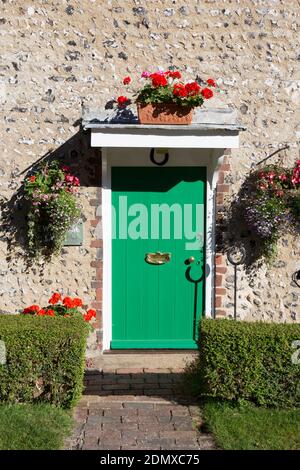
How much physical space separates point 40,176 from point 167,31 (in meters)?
2.15

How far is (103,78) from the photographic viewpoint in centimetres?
671

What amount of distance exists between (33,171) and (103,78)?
1.29 m

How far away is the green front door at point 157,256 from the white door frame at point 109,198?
6 cm

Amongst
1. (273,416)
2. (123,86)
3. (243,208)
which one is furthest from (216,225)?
(273,416)

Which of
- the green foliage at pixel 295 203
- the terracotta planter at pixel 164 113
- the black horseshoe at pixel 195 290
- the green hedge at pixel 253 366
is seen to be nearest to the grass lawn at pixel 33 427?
the green hedge at pixel 253 366

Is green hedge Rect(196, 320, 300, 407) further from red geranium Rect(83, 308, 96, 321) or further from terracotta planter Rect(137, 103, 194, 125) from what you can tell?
terracotta planter Rect(137, 103, 194, 125)

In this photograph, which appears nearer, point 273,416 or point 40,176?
point 273,416

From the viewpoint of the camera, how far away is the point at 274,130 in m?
6.85

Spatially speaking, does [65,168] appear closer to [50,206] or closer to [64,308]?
[50,206]

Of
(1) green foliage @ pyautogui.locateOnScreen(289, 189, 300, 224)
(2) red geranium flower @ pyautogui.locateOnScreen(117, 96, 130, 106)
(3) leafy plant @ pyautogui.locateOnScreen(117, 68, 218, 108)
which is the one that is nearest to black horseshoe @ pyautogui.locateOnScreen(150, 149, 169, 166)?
(2) red geranium flower @ pyautogui.locateOnScreen(117, 96, 130, 106)

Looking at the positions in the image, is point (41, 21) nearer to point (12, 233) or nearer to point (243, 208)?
point (12, 233)

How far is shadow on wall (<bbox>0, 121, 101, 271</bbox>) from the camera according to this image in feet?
22.0

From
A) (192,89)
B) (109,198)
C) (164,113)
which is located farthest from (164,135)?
(109,198)
